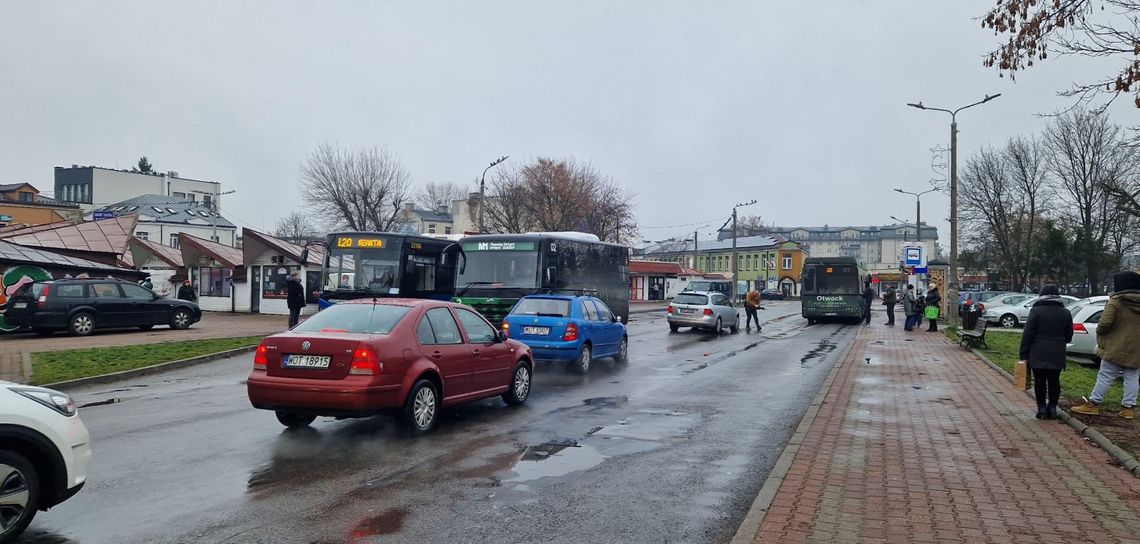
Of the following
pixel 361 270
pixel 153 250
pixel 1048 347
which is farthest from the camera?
pixel 153 250

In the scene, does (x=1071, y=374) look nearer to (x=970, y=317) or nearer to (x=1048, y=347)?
(x=1048, y=347)

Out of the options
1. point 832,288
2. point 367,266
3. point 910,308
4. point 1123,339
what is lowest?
point 910,308

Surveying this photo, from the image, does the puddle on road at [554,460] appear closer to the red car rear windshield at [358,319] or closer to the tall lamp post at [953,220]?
the red car rear windshield at [358,319]

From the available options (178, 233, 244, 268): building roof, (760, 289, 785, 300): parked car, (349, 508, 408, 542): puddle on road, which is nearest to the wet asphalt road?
(349, 508, 408, 542): puddle on road

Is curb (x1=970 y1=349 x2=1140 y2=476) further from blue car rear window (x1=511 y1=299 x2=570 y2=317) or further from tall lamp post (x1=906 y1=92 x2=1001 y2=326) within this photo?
tall lamp post (x1=906 y1=92 x2=1001 y2=326)

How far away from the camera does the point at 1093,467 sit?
7.09m

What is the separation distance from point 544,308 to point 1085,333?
11536 mm

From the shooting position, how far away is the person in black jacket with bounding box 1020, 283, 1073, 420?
369 inches

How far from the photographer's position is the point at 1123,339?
932cm

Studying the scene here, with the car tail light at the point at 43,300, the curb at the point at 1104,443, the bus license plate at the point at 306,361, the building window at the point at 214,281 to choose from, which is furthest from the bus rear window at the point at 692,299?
the building window at the point at 214,281

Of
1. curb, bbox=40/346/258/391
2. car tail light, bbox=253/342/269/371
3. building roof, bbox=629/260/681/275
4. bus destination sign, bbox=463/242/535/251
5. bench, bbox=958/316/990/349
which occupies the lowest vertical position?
curb, bbox=40/346/258/391

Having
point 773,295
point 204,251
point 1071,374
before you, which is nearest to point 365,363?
point 1071,374

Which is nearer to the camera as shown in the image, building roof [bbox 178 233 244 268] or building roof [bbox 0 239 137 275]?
building roof [bbox 0 239 137 275]

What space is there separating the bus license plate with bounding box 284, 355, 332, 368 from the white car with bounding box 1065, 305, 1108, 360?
1551cm
